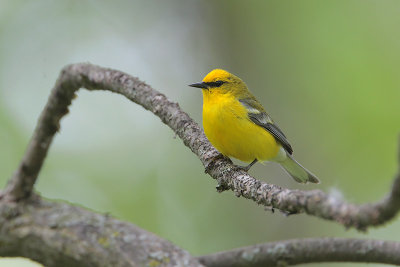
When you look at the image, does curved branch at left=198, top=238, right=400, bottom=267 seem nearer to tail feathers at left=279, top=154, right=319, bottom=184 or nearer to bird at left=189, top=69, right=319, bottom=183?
bird at left=189, top=69, right=319, bottom=183

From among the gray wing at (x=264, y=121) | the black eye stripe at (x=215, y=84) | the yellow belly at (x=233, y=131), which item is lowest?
the yellow belly at (x=233, y=131)

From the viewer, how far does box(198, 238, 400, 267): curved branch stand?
2.79m

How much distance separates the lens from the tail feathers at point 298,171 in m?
6.54

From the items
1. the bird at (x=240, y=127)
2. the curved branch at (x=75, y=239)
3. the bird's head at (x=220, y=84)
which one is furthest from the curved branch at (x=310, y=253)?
the bird's head at (x=220, y=84)

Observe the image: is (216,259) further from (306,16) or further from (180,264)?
(306,16)

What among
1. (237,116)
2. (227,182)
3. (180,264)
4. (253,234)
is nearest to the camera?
(180,264)

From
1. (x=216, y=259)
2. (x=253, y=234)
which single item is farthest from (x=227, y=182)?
(x=253, y=234)

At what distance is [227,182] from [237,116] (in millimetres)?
2132

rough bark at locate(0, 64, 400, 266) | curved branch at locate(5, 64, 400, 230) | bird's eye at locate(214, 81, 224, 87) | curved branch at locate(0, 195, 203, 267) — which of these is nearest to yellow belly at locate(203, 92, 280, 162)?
bird's eye at locate(214, 81, 224, 87)

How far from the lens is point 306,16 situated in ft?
30.5

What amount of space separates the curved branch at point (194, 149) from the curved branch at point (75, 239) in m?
0.21

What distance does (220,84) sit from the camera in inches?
241

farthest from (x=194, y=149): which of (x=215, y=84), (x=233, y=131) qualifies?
(x=215, y=84)

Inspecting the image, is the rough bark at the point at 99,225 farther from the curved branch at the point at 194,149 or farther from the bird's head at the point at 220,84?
the bird's head at the point at 220,84
